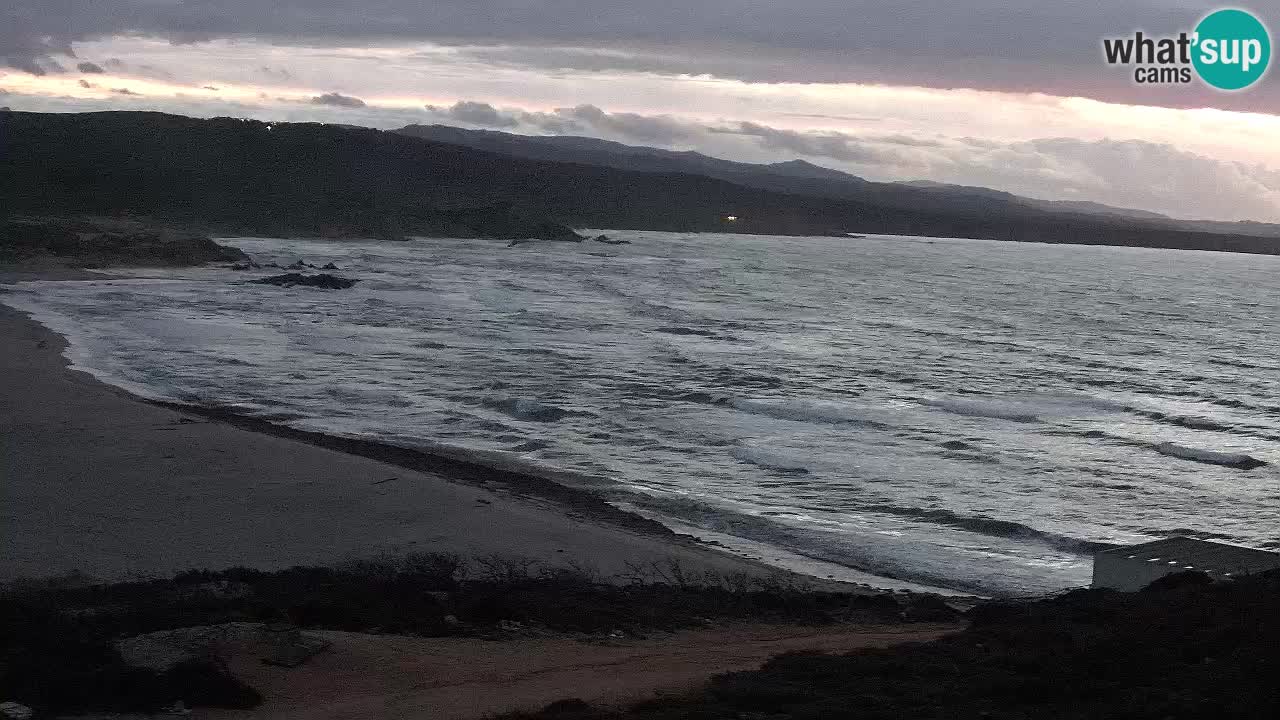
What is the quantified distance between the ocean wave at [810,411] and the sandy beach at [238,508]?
10.0m

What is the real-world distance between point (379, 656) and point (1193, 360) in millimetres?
41584

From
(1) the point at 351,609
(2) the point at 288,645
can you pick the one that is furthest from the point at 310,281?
(2) the point at 288,645

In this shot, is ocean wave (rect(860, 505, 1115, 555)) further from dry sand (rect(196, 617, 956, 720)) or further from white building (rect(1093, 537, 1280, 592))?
dry sand (rect(196, 617, 956, 720))

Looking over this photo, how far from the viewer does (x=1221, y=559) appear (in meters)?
13.0

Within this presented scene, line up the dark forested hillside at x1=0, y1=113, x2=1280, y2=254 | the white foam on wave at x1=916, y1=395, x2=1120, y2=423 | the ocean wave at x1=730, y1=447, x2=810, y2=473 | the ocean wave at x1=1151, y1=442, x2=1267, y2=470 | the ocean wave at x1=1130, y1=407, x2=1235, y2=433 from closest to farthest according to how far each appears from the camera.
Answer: the ocean wave at x1=730, y1=447, x2=810, y2=473 < the ocean wave at x1=1151, y1=442, x2=1267, y2=470 < the ocean wave at x1=1130, y1=407, x2=1235, y2=433 < the white foam on wave at x1=916, y1=395, x2=1120, y2=423 < the dark forested hillside at x1=0, y1=113, x2=1280, y2=254

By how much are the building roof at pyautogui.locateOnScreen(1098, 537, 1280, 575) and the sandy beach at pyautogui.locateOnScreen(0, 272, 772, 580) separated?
4360 mm

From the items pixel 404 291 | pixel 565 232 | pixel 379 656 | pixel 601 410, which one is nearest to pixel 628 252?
pixel 565 232

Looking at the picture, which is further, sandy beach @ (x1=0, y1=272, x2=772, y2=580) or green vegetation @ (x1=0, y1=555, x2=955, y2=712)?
sandy beach @ (x1=0, y1=272, x2=772, y2=580)

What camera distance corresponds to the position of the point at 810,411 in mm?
28422

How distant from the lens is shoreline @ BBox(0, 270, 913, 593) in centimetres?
1402

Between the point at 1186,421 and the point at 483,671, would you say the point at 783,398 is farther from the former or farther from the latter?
the point at 483,671

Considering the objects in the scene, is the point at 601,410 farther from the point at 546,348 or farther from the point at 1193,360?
the point at 1193,360

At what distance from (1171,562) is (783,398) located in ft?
57.9

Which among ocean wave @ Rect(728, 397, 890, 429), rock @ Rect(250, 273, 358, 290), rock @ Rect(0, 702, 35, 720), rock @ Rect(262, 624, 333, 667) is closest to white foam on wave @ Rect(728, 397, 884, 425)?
ocean wave @ Rect(728, 397, 890, 429)
